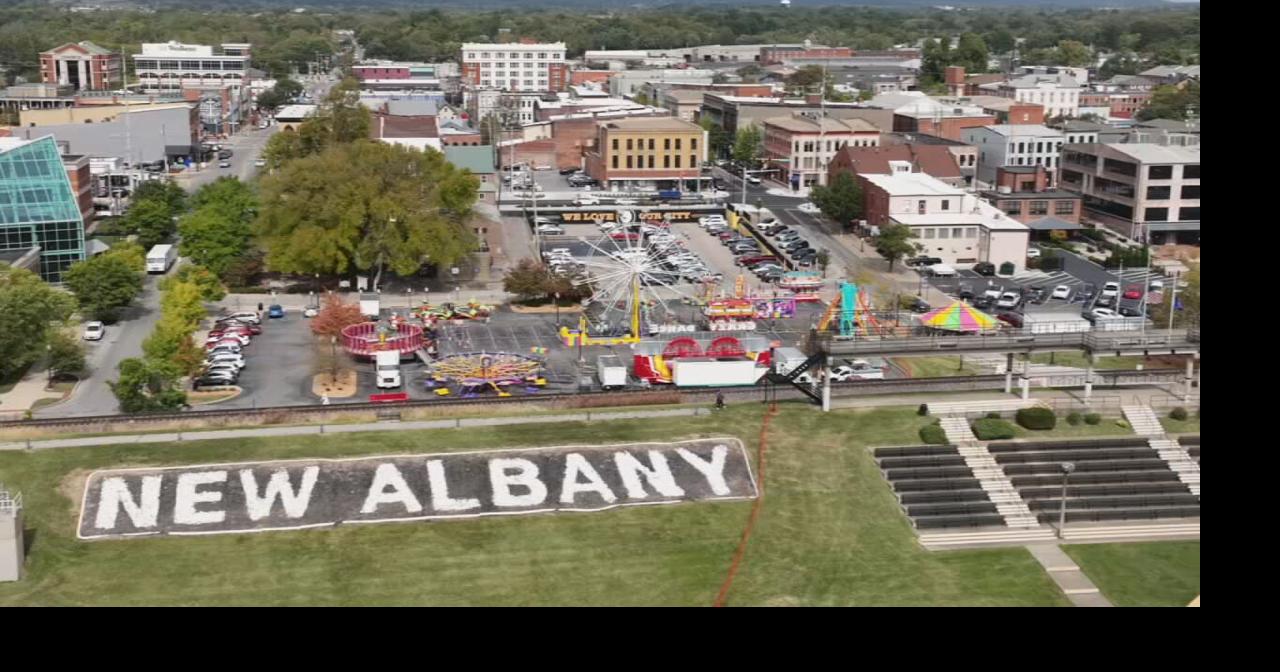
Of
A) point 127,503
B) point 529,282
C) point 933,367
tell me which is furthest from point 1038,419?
point 127,503

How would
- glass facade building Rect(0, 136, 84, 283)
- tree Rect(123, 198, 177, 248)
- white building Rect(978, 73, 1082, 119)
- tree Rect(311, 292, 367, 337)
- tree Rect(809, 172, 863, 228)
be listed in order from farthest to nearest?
white building Rect(978, 73, 1082, 119) → tree Rect(809, 172, 863, 228) → tree Rect(123, 198, 177, 248) → glass facade building Rect(0, 136, 84, 283) → tree Rect(311, 292, 367, 337)

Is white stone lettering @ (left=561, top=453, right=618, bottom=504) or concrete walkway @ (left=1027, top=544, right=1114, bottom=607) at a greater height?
white stone lettering @ (left=561, top=453, right=618, bottom=504)

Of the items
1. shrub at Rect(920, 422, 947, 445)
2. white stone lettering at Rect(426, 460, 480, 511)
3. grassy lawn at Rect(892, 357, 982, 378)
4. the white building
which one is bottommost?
white stone lettering at Rect(426, 460, 480, 511)

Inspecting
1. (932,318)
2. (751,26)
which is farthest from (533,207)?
(751,26)

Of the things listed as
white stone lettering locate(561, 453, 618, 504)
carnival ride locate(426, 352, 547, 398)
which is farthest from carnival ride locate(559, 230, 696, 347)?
white stone lettering locate(561, 453, 618, 504)

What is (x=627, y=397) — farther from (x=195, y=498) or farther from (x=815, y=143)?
(x=815, y=143)

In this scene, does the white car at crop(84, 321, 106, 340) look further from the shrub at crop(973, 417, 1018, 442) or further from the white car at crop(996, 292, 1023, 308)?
the white car at crop(996, 292, 1023, 308)

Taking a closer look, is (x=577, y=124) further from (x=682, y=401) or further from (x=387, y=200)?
(x=682, y=401)
